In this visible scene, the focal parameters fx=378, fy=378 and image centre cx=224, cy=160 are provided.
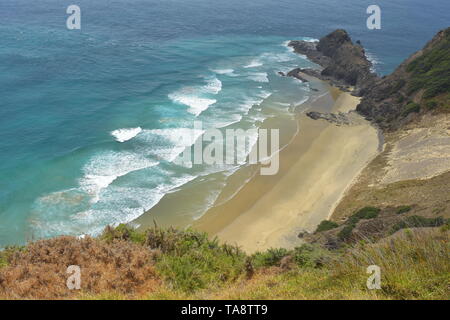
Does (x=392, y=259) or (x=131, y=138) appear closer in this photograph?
(x=392, y=259)

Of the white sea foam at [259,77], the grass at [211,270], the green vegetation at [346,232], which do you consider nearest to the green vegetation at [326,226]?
the green vegetation at [346,232]

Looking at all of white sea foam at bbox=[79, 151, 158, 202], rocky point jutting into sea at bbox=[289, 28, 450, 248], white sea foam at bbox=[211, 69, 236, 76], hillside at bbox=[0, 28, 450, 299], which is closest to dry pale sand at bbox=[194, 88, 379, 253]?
rocky point jutting into sea at bbox=[289, 28, 450, 248]

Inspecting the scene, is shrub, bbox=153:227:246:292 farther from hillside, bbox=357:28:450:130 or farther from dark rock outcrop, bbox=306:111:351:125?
dark rock outcrop, bbox=306:111:351:125

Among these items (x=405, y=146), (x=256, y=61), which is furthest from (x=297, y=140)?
(x=256, y=61)

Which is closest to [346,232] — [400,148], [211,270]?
[211,270]

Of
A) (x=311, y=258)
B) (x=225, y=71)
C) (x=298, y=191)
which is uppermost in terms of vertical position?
(x=225, y=71)

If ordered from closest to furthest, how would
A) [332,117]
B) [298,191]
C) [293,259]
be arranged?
1. [293,259]
2. [298,191]
3. [332,117]

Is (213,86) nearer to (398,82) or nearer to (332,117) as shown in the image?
(332,117)
